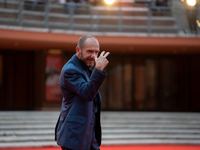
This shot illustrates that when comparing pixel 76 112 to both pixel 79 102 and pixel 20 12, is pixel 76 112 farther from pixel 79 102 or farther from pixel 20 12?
pixel 20 12

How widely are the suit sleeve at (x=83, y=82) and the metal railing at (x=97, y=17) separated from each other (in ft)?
40.0

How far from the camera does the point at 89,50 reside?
288 centimetres

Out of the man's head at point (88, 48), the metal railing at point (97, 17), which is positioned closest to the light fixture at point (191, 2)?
the metal railing at point (97, 17)

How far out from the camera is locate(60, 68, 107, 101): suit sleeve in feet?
8.88

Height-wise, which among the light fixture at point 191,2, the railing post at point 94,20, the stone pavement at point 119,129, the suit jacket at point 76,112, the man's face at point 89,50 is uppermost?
the light fixture at point 191,2

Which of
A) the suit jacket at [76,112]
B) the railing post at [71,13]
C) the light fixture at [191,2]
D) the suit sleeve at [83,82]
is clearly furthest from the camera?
the light fixture at [191,2]

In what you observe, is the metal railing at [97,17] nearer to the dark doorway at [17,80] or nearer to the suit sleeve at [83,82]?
the dark doorway at [17,80]

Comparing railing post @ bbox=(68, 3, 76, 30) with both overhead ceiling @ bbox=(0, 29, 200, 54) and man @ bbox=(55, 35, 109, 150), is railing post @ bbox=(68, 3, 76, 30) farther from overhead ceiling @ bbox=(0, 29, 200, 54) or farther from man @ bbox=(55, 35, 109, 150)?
man @ bbox=(55, 35, 109, 150)

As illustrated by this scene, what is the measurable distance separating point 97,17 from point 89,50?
13.0m

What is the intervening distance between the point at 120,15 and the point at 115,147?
7.74 metres

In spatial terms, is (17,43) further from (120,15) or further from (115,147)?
(115,147)

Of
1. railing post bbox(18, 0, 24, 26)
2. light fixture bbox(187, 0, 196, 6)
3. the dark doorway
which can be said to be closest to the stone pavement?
railing post bbox(18, 0, 24, 26)

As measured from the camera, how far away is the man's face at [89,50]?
2863 mm

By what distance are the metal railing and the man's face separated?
12.1 m
